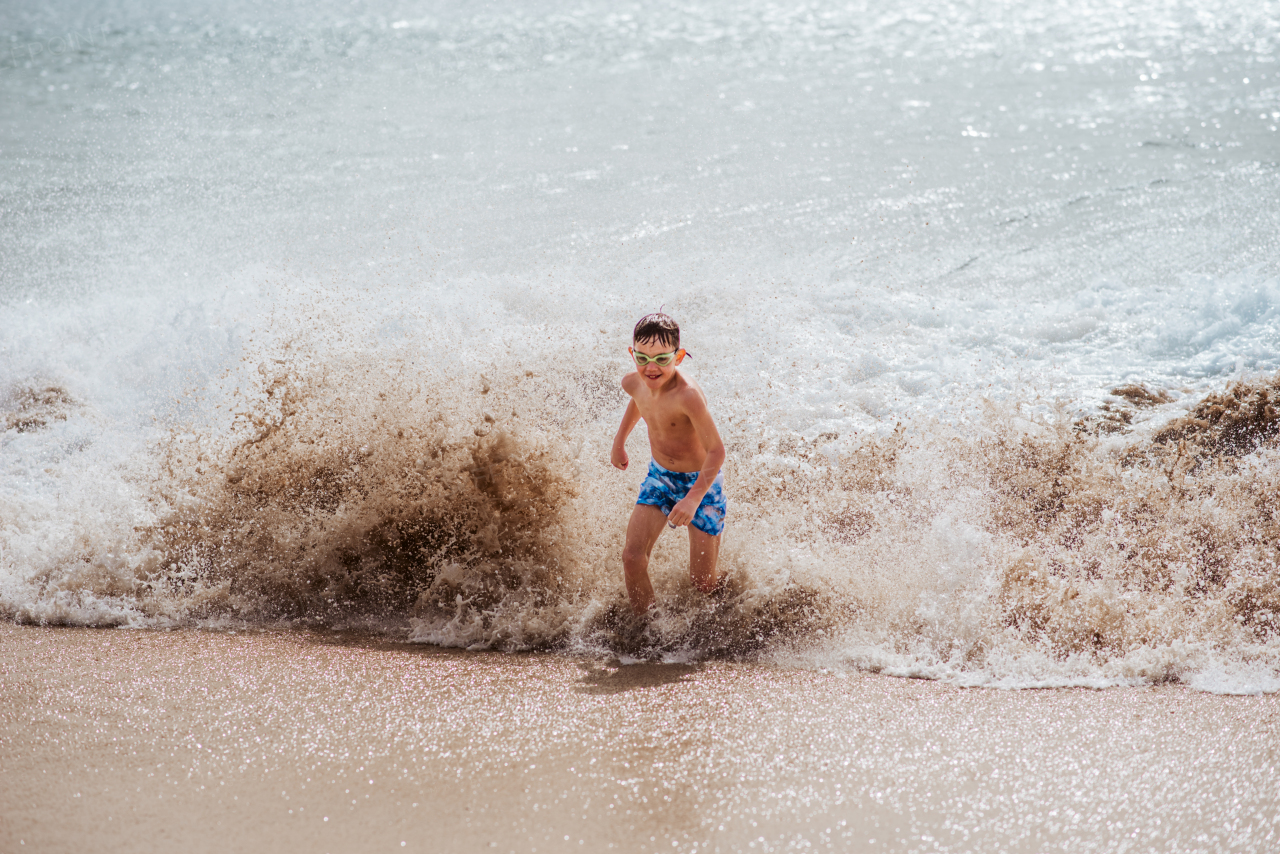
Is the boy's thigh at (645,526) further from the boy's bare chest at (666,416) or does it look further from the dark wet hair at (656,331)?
the dark wet hair at (656,331)

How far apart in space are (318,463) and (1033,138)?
952 cm

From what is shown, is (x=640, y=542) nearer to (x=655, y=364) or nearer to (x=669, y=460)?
(x=669, y=460)

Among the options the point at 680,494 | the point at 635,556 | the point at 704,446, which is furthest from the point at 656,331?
the point at 635,556

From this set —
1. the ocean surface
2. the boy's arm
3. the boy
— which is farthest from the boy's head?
the ocean surface

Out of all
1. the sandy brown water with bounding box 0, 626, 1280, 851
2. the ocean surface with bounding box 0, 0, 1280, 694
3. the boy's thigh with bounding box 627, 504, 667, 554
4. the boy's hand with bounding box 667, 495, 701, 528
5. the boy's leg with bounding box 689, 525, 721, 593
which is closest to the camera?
the sandy brown water with bounding box 0, 626, 1280, 851

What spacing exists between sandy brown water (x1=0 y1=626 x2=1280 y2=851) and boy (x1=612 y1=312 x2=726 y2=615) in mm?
451

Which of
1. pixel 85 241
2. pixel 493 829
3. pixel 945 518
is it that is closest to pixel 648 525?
pixel 493 829

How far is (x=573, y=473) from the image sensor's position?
4551mm

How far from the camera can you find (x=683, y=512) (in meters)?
3.36

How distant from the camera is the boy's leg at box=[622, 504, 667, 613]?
143 inches

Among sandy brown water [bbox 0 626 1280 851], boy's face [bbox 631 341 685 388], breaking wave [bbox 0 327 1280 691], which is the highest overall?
boy's face [bbox 631 341 685 388]

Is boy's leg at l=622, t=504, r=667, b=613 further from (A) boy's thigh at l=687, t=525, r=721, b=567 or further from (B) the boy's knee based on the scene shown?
(A) boy's thigh at l=687, t=525, r=721, b=567

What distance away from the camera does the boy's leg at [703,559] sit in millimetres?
3727

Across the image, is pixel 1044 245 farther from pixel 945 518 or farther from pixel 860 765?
pixel 860 765
